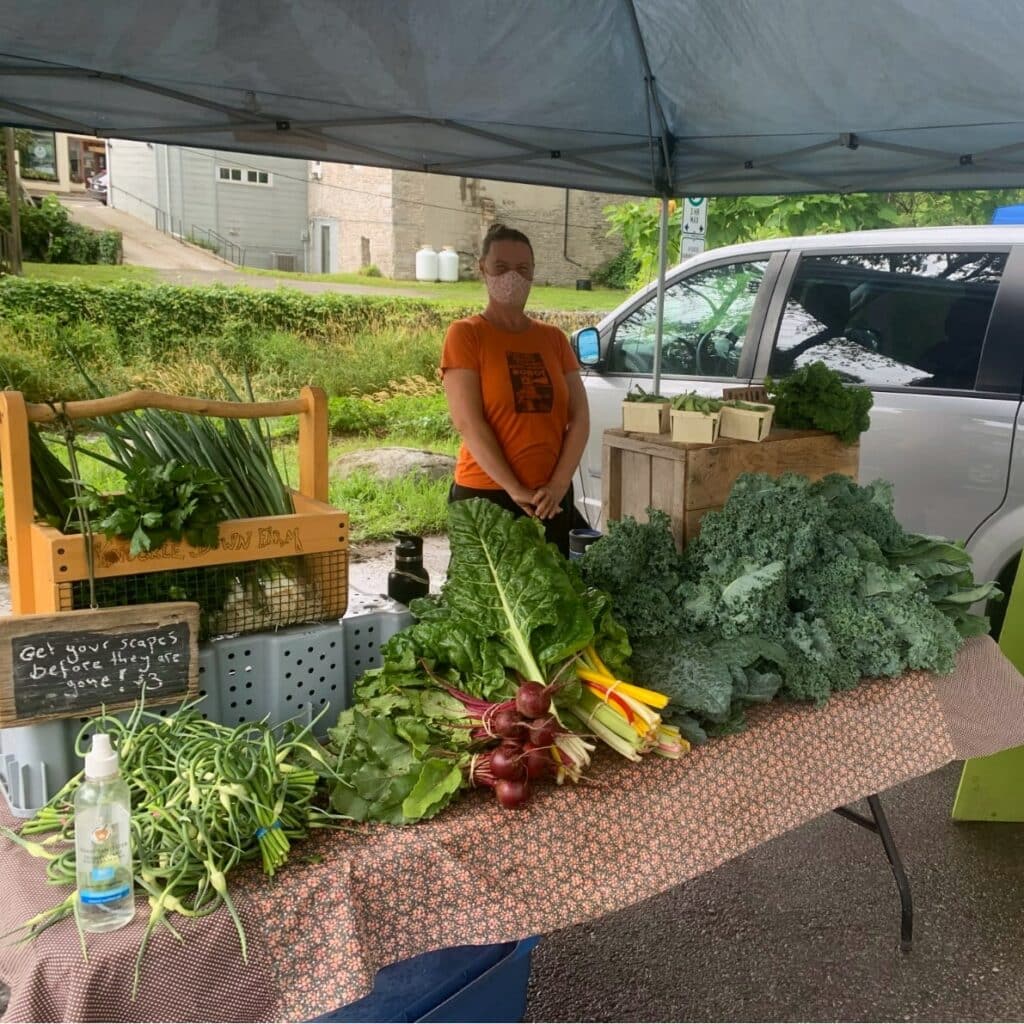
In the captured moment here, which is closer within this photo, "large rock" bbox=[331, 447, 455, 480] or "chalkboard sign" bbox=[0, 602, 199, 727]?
"chalkboard sign" bbox=[0, 602, 199, 727]

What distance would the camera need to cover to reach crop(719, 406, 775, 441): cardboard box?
2.95 meters

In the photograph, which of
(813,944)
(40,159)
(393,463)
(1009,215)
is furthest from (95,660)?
(40,159)

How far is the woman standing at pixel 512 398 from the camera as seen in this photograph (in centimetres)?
345

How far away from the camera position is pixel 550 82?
3.53 metres

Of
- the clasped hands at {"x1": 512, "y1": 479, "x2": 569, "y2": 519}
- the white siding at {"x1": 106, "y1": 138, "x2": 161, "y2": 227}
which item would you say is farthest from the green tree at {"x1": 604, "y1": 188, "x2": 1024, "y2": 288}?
the white siding at {"x1": 106, "y1": 138, "x2": 161, "y2": 227}

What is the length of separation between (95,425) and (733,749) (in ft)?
4.88

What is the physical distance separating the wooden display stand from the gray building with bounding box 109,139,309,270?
26.1 metres

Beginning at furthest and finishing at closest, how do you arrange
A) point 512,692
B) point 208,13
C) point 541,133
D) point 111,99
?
point 541,133, point 111,99, point 208,13, point 512,692

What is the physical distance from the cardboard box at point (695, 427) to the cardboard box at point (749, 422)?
9 centimetres

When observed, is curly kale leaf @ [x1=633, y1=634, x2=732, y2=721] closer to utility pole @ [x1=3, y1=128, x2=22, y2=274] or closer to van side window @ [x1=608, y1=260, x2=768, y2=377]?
van side window @ [x1=608, y1=260, x2=768, y2=377]

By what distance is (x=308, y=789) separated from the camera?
1599mm

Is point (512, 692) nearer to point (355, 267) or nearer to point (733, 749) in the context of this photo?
point (733, 749)

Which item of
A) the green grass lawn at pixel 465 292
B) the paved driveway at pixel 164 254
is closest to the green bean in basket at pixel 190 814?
the green grass lawn at pixel 465 292

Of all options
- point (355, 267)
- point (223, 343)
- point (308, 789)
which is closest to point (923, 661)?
point (308, 789)
